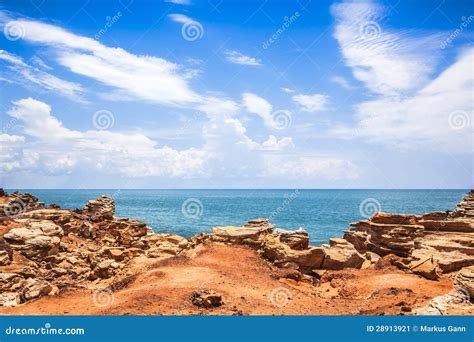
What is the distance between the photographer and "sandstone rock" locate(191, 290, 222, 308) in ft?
49.9

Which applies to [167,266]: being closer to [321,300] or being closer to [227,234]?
[227,234]

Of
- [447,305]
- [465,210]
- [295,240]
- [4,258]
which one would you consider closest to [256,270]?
[295,240]

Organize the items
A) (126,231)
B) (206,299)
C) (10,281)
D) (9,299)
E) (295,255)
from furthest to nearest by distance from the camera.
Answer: (126,231), (295,255), (10,281), (9,299), (206,299)

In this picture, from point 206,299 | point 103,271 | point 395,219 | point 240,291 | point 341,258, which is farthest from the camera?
point 395,219

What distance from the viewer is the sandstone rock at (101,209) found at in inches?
1689

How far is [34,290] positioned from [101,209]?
27.2 metres

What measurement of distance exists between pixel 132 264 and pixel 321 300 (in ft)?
36.2

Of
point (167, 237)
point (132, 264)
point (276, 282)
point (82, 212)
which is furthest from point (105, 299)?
point (82, 212)

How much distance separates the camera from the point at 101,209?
4369 cm

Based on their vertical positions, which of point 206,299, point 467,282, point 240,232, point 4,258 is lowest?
point 206,299

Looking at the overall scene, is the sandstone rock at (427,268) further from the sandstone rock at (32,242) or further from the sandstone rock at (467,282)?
the sandstone rock at (32,242)

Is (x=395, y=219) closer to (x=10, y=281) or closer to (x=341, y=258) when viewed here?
(x=341, y=258)

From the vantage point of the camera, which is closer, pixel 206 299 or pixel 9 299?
pixel 206 299

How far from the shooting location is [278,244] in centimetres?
2375
